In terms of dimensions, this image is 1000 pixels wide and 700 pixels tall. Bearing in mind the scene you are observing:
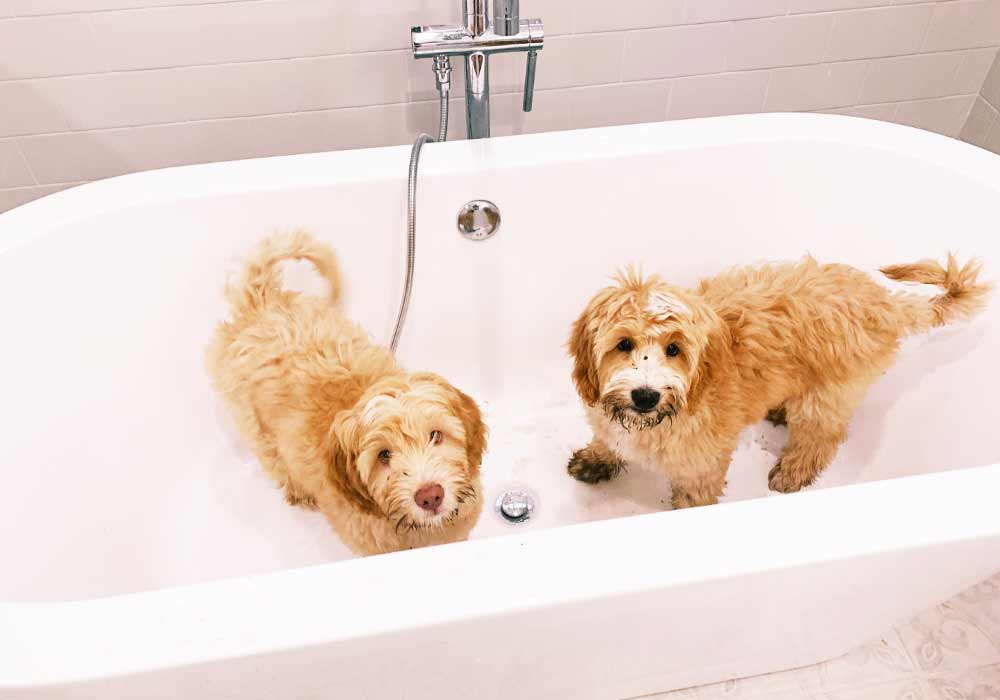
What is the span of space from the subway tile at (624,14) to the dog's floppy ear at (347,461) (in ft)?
3.86

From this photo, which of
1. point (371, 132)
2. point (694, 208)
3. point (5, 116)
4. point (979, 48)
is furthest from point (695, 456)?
point (5, 116)

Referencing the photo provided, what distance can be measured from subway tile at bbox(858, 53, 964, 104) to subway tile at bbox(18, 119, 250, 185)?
5.98 ft

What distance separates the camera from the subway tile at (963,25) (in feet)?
6.00

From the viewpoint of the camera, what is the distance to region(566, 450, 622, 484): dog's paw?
1.70 m

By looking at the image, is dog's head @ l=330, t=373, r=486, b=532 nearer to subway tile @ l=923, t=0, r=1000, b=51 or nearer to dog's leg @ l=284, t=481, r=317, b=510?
dog's leg @ l=284, t=481, r=317, b=510

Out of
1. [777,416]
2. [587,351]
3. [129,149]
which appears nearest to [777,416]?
[777,416]

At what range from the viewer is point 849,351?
1367mm

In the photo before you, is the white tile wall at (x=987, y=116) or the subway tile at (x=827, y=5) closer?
the subway tile at (x=827, y=5)

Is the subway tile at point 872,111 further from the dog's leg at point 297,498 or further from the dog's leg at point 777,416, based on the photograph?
the dog's leg at point 297,498

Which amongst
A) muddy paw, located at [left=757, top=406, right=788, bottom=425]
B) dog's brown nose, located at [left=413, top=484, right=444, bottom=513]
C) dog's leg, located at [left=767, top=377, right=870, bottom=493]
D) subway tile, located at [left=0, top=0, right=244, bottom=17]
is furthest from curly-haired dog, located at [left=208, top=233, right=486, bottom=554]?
muddy paw, located at [left=757, top=406, right=788, bottom=425]

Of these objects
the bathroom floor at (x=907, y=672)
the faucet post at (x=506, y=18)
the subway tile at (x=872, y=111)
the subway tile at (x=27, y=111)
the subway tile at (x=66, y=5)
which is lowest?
the bathroom floor at (x=907, y=672)

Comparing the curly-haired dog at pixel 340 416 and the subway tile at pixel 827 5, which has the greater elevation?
the subway tile at pixel 827 5

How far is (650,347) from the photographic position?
123 centimetres

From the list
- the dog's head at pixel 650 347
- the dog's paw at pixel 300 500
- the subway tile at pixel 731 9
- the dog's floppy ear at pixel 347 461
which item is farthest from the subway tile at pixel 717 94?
the dog's paw at pixel 300 500
